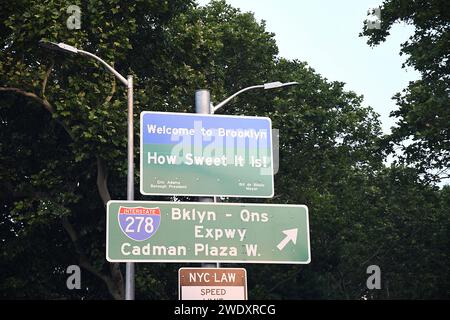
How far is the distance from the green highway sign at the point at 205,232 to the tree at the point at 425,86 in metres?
14.7

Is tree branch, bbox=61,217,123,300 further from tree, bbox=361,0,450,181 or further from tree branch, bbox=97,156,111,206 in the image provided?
tree, bbox=361,0,450,181

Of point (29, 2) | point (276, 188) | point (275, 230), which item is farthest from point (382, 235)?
point (275, 230)

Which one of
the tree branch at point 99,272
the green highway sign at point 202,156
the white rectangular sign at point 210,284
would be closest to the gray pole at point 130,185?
the green highway sign at point 202,156

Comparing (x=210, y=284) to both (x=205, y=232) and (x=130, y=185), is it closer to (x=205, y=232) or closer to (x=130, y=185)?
(x=205, y=232)

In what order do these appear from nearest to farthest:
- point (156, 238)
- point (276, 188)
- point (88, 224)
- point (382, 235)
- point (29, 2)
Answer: point (156, 238), point (29, 2), point (88, 224), point (276, 188), point (382, 235)

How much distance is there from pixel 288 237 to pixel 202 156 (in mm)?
2116

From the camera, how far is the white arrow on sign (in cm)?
1574

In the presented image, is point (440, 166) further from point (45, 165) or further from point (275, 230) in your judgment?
point (275, 230)

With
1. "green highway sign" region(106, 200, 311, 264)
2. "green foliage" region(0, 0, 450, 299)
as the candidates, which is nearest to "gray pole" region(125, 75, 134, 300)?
"green highway sign" region(106, 200, 311, 264)

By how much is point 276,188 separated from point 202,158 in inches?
837

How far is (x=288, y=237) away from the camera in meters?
15.8

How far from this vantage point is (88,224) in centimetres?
3023

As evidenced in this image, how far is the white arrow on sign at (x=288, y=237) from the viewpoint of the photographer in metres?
15.7
